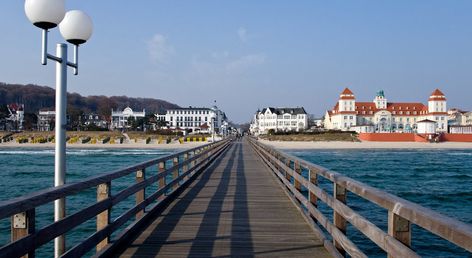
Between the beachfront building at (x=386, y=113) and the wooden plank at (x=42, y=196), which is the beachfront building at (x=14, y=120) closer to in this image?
the beachfront building at (x=386, y=113)

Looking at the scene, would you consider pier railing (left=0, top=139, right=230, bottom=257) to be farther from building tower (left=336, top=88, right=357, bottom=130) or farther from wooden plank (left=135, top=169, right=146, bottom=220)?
building tower (left=336, top=88, right=357, bottom=130)

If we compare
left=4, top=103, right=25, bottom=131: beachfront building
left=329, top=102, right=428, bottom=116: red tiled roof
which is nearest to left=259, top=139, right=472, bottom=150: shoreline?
left=329, top=102, right=428, bottom=116: red tiled roof

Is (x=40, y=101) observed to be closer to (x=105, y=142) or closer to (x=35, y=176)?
(x=105, y=142)

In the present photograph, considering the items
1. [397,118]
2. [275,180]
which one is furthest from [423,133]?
[275,180]

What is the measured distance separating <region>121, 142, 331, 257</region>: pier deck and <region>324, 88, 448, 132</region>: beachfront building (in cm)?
10631

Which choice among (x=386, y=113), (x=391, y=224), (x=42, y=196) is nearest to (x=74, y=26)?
(x=42, y=196)

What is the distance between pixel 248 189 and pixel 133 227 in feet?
18.1

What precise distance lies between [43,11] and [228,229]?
3.68 metres

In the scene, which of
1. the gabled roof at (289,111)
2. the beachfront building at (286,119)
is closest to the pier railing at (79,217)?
the beachfront building at (286,119)

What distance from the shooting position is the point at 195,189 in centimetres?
1101

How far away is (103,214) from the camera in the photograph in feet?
16.2

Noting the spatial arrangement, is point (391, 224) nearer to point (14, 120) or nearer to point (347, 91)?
point (347, 91)

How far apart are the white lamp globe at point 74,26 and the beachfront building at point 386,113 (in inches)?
4349

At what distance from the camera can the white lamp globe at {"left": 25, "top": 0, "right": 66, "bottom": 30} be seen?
447 centimetres
